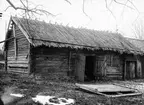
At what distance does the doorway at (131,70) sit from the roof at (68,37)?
1.29 metres

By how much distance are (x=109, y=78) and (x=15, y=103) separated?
11698 millimetres

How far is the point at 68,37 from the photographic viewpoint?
15672mm

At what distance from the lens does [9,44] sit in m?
17.3

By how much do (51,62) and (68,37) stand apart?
8.87ft

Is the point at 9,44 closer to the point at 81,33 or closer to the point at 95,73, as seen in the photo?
the point at 81,33

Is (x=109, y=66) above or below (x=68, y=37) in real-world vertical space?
below

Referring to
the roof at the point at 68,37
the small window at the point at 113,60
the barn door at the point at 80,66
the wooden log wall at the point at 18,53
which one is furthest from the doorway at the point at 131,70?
the wooden log wall at the point at 18,53

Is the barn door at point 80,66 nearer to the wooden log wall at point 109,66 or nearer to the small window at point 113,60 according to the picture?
the wooden log wall at point 109,66

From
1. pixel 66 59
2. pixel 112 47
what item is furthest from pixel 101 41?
pixel 66 59

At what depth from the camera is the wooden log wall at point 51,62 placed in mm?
13570

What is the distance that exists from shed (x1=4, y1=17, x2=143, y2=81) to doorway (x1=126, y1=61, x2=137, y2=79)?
82 centimetres

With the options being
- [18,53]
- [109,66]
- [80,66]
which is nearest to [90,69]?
[109,66]

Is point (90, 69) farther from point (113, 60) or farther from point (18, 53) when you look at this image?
point (18, 53)

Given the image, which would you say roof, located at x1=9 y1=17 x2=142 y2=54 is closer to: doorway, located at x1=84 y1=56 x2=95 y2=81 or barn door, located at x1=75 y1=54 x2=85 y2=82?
barn door, located at x1=75 y1=54 x2=85 y2=82
